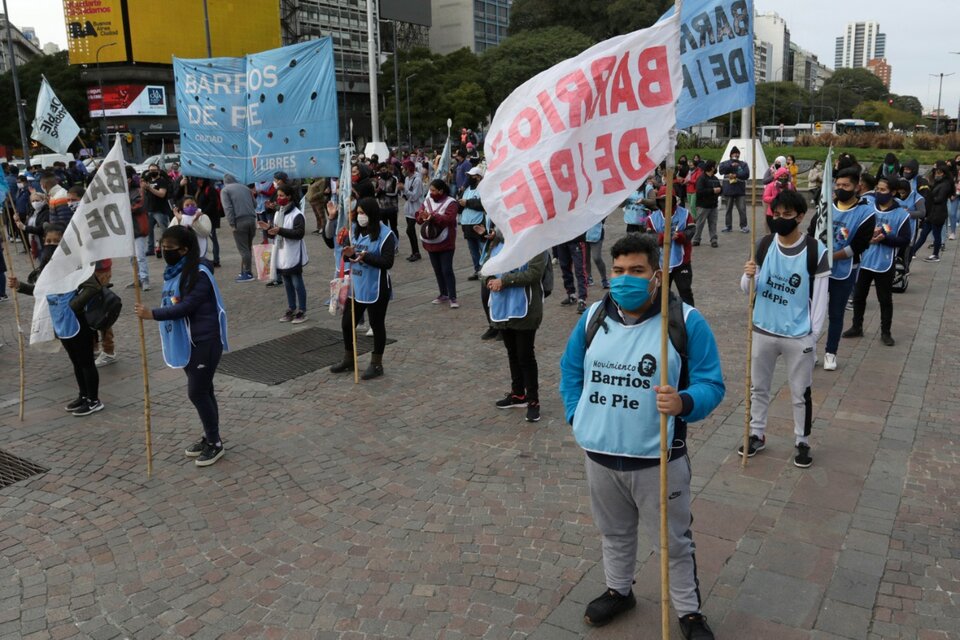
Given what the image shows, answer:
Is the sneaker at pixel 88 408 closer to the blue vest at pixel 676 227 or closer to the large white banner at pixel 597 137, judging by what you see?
the large white banner at pixel 597 137

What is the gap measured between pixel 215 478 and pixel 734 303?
7.92 m

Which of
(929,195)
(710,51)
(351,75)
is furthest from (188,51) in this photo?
(710,51)

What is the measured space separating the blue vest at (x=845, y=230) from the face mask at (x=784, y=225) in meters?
2.59

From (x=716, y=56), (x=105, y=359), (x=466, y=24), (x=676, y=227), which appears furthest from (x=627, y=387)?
(x=466, y=24)

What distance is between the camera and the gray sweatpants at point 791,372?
537cm

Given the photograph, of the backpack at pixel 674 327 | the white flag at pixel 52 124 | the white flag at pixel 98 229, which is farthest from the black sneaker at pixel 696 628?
the white flag at pixel 52 124

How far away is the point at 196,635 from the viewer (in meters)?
3.86

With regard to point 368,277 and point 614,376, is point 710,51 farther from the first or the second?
point 368,277

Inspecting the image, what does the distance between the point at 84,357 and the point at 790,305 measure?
20.7ft

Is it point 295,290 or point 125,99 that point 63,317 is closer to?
point 295,290

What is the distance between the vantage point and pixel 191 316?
580 cm

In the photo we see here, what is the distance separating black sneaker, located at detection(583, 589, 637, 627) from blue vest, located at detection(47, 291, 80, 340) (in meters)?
5.62

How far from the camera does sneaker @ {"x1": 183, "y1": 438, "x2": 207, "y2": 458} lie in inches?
239

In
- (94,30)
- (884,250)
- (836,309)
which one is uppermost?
(94,30)
